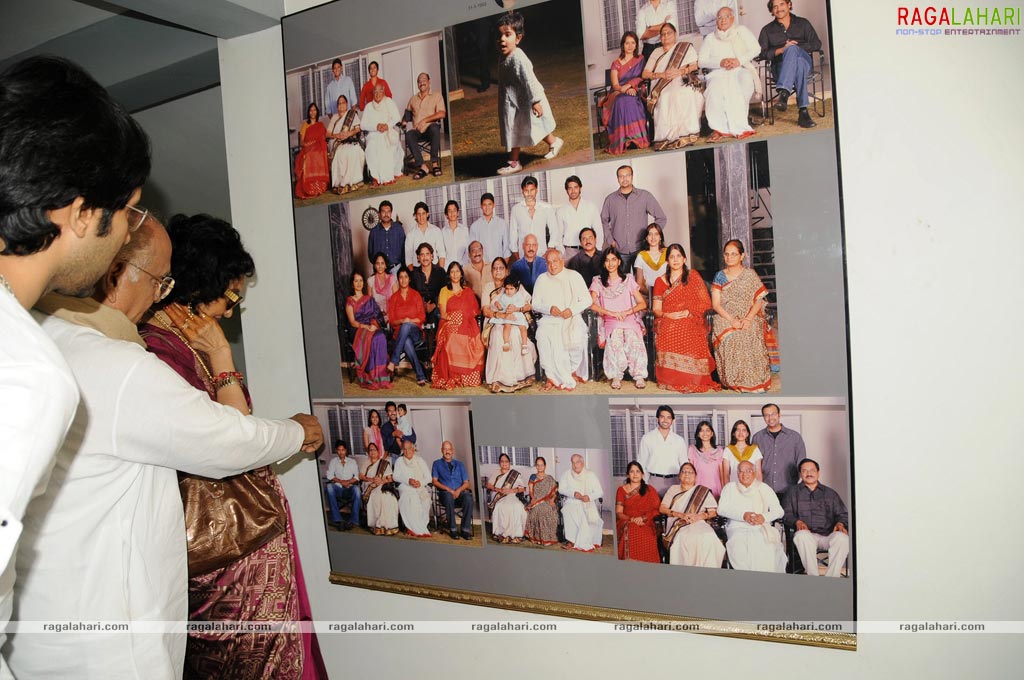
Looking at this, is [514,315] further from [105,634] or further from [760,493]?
[105,634]

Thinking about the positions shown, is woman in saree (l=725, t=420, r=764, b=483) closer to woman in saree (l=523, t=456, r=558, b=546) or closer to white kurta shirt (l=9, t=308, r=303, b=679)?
woman in saree (l=523, t=456, r=558, b=546)

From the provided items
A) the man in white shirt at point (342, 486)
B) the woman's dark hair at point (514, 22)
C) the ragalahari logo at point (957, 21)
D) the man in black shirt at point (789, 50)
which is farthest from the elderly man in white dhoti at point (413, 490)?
the ragalahari logo at point (957, 21)

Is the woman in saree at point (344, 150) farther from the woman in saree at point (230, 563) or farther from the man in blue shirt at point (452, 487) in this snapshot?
the man in blue shirt at point (452, 487)

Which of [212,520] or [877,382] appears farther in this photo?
[212,520]

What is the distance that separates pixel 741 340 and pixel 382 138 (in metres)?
1.05

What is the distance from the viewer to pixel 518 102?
154 cm

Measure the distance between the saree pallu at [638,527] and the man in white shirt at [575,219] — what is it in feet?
1.86

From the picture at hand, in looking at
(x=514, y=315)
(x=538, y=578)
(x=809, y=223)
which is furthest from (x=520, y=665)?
(x=809, y=223)

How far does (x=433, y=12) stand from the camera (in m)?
1.62

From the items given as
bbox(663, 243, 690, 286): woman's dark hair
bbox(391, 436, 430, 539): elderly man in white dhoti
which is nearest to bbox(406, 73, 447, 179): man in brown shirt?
bbox(663, 243, 690, 286): woman's dark hair

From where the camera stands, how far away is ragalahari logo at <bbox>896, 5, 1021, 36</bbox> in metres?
1.18

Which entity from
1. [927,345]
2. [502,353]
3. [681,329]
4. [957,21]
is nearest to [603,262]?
[681,329]

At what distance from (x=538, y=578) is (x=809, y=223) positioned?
3.40 feet

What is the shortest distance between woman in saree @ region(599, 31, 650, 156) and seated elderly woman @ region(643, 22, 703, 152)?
0.08 feet
